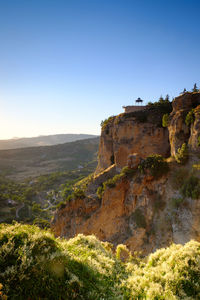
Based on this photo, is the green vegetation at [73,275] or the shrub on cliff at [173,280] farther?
the shrub on cliff at [173,280]

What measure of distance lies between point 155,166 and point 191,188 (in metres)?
4.12

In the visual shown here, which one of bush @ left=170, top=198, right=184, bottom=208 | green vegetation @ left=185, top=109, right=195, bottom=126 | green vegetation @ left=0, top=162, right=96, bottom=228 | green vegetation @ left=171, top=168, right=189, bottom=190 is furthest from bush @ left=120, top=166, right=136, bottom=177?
green vegetation @ left=185, top=109, right=195, bottom=126

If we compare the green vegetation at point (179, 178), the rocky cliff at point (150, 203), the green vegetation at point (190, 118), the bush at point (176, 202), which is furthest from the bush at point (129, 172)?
the green vegetation at point (190, 118)

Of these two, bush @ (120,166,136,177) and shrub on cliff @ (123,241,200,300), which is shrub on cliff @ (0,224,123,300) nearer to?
shrub on cliff @ (123,241,200,300)

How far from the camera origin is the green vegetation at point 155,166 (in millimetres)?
16938

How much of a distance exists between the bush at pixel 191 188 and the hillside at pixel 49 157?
91.8m

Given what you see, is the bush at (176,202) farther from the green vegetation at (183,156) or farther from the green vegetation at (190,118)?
the green vegetation at (190,118)

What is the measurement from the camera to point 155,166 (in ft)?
56.0

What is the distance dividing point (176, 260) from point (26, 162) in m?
133

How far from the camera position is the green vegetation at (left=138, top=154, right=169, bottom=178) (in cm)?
1694

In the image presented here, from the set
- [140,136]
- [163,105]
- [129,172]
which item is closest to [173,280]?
[129,172]

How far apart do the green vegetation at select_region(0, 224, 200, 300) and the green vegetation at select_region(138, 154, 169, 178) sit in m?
11.6

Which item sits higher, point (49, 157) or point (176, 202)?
point (176, 202)

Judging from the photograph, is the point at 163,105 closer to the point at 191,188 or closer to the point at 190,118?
the point at 190,118
